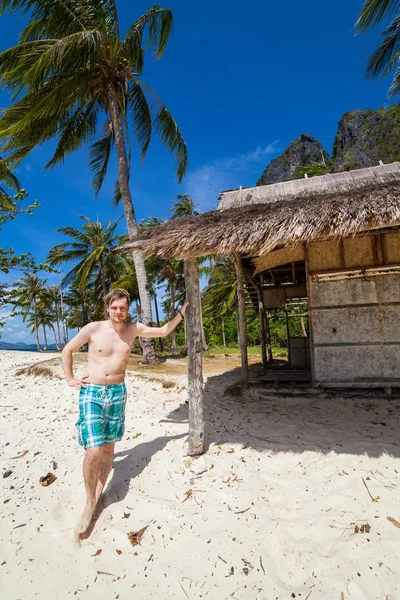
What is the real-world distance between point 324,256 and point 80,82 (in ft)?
29.0

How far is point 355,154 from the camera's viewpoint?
1051 inches

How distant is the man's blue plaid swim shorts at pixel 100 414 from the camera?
2.61 metres

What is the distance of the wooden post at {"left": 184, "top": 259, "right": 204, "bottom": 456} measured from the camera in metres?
3.58

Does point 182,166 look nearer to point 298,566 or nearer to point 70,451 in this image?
point 70,451

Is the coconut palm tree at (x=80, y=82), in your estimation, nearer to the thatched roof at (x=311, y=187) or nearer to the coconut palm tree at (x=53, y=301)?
the thatched roof at (x=311, y=187)

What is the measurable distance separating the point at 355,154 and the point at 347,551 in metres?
30.9

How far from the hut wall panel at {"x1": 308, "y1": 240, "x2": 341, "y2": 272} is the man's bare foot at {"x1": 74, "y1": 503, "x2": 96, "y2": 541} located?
4.75 metres

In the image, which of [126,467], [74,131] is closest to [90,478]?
[126,467]

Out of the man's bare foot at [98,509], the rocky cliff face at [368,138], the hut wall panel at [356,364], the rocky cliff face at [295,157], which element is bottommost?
the man's bare foot at [98,509]

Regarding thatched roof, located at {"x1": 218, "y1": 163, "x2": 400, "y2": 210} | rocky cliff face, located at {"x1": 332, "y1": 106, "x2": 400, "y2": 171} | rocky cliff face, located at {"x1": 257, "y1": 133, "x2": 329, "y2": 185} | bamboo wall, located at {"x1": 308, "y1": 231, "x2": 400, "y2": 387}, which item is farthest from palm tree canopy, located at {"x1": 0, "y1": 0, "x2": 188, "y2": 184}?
rocky cliff face, located at {"x1": 257, "y1": 133, "x2": 329, "y2": 185}

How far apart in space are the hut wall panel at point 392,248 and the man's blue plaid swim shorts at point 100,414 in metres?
4.77

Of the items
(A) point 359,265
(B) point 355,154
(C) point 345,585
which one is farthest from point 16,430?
(B) point 355,154

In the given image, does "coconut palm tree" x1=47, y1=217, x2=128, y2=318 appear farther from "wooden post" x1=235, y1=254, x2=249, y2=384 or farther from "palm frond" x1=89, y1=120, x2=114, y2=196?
"wooden post" x1=235, y1=254, x2=249, y2=384

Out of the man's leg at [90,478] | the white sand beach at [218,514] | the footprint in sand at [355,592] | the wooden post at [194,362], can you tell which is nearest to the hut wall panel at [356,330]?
the white sand beach at [218,514]
